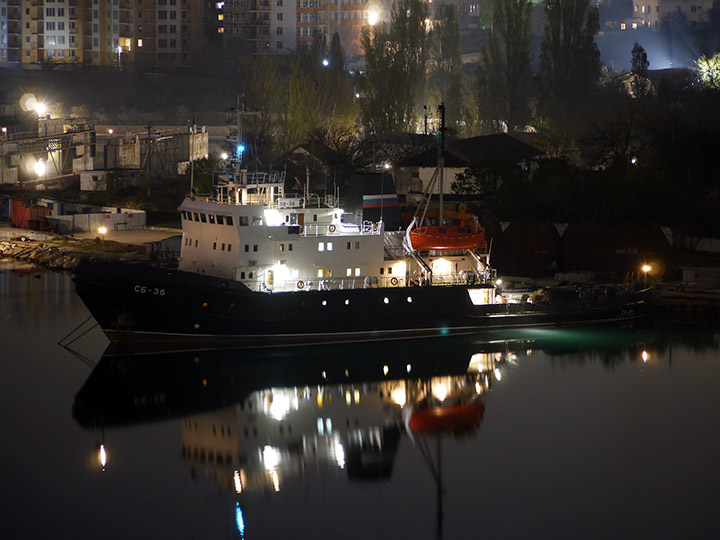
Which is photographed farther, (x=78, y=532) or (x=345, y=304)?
(x=345, y=304)

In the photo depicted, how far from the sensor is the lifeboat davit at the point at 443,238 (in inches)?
1205

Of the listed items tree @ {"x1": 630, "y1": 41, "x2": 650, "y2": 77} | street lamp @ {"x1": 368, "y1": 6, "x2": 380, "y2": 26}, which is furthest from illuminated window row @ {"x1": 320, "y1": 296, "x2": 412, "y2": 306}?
street lamp @ {"x1": 368, "y1": 6, "x2": 380, "y2": 26}

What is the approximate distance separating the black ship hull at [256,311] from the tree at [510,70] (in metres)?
41.4

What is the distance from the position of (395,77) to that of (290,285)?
4123 centimetres

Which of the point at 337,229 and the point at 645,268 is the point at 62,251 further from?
the point at 645,268

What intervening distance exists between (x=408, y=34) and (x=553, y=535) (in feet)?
183

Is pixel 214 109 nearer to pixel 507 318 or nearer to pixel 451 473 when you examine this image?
pixel 507 318

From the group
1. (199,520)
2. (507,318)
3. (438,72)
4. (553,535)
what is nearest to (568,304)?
(507,318)

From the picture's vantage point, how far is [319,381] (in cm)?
2619

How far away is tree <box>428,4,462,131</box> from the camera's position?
75062 millimetres

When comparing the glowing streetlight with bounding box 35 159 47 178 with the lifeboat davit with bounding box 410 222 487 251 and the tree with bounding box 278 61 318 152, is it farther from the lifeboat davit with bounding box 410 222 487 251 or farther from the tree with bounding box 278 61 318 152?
the lifeboat davit with bounding box 410 222 487 251

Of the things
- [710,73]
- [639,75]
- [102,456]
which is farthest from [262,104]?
[102,456]

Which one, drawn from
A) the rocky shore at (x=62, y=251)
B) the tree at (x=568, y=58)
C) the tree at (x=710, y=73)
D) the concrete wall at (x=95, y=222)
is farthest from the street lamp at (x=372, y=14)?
the rocky shore at (x=62, y=251)

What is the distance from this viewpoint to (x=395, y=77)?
67062mm
